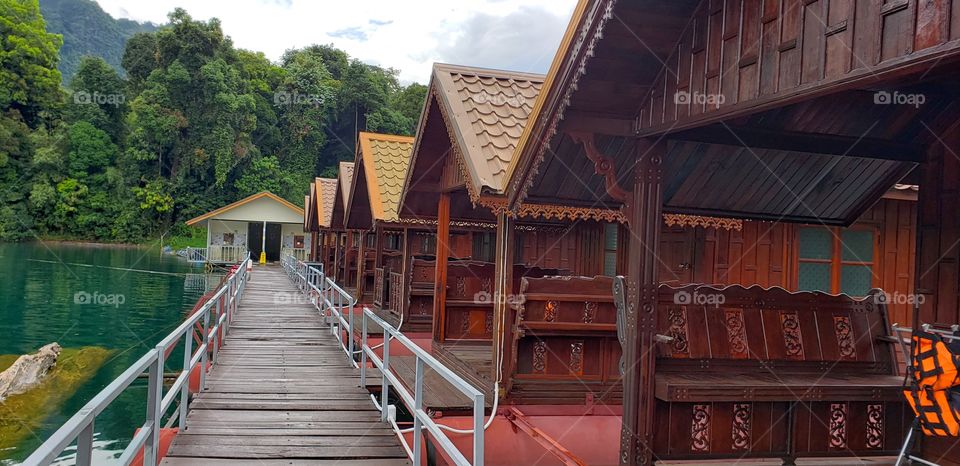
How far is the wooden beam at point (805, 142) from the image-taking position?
204 inches

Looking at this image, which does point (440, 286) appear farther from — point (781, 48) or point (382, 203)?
point (781, 48)

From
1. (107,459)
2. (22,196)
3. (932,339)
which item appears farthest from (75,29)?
(932,339)

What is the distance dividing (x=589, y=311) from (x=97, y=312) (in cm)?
2461

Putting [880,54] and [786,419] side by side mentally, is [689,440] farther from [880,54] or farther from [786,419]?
[880,54]

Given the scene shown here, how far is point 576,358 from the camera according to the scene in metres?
7.55

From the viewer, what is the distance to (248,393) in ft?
27.3

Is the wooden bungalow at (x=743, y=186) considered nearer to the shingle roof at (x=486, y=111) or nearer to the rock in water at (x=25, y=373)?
the shingle roof at (x=486, y=111)

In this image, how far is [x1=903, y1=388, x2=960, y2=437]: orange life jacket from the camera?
14.3 ft

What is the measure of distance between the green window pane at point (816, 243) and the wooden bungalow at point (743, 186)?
3804mm

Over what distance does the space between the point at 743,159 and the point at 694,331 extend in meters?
1.61

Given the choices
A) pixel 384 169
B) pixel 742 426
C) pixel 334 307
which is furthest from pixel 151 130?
pixel 742 426

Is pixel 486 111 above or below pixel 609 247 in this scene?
above

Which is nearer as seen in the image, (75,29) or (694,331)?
(694,331)

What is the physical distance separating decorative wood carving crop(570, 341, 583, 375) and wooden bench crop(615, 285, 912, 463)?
2.03m
